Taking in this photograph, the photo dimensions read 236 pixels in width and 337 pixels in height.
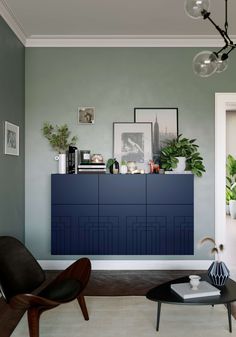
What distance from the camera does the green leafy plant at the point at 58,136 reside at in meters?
4.42

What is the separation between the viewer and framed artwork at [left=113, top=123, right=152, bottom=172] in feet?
14.6

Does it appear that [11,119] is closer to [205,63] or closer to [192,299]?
[205,63]

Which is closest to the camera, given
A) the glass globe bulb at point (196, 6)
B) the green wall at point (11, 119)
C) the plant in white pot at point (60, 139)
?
the glass globe bulb at point (196, 6)

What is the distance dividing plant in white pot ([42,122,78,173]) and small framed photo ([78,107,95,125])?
0.22 m

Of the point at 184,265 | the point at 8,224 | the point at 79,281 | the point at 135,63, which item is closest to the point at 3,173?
the point at 8,224

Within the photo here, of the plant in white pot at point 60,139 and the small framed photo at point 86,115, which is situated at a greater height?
the small framed photo at point 86,115

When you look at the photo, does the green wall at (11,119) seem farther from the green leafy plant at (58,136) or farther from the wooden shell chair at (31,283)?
the wooden shell chair at (31,283)

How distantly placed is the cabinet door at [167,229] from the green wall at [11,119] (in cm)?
158

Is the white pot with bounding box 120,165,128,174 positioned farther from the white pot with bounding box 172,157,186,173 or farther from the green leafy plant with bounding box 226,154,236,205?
the green leafy plant with bounding box 226,154,236,205

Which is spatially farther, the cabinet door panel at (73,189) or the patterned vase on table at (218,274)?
the cabinet door panel at (73,189)

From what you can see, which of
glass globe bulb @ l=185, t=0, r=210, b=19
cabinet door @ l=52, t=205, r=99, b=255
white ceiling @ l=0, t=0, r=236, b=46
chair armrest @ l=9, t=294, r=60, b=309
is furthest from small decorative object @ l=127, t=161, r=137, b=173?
glass globe bulb @ l=185, t=0, r=210, b=19

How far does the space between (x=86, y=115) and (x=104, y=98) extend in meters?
0.32

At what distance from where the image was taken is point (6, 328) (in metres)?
2.82

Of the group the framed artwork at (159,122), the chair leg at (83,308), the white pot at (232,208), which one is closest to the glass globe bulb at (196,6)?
the chair leg at (83,308)
